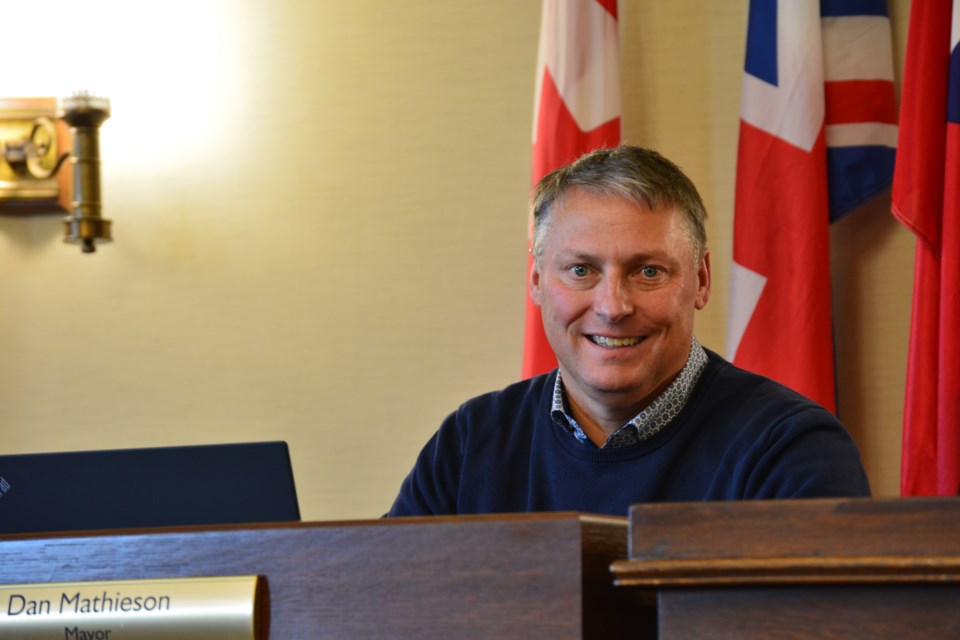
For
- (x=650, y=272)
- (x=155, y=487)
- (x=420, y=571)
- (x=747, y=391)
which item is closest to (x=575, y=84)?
(x=650, y=272)

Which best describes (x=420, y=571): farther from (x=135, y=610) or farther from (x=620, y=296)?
(x=620, y=296)

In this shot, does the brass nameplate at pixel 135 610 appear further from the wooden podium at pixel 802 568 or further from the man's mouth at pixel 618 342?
the man's mouth at pixel 618 342

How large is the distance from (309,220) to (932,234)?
1466 millimetres

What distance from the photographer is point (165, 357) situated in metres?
3.06

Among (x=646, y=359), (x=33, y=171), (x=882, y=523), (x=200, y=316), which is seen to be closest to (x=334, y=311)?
(x=200, y=316)

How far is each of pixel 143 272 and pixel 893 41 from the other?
192 centimetres

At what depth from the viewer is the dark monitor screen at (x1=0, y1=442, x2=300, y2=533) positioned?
4.02ft

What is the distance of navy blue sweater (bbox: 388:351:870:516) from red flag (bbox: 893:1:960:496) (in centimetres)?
79

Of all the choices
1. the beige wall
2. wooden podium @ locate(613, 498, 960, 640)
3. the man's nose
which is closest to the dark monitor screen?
wooden podium @ locate(613, 498, 960, 640)

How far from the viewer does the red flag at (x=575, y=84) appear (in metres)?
2.75

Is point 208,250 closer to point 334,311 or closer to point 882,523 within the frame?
point 334,311

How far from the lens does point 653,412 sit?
5.70ft

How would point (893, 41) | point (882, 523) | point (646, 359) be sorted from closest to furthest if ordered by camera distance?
point (882, 523), point (646, 359), point (893, 41)

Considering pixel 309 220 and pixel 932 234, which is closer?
pixel 932 234
